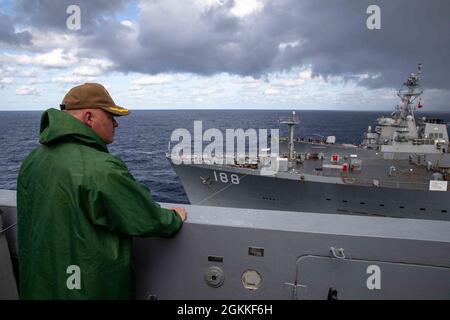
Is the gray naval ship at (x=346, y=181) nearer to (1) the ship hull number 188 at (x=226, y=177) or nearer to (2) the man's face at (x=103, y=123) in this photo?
(1) the ship hull number 188 at (x=226, y=177)

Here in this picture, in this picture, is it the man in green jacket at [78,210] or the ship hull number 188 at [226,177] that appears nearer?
the man in green jacket at [78,210]

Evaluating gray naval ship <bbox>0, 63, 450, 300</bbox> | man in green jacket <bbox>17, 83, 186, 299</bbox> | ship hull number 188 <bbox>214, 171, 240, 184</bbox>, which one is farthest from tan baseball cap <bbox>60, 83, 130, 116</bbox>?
ship hull number 188 <bbox>214, 171, 240, 184</bbox>

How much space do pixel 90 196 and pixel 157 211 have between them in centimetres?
34

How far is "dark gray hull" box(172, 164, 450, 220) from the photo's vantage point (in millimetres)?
16891

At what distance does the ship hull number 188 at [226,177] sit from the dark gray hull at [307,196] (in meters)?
0.13

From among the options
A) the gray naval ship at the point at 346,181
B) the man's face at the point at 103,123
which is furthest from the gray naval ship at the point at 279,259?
the gray naval ship at the point at 346,181

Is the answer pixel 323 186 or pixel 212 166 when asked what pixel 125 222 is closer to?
pixel 323 186

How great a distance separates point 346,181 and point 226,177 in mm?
6922

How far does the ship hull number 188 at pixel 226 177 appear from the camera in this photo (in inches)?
785

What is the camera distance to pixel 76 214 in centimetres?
149

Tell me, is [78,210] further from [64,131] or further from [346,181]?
[346,181]
